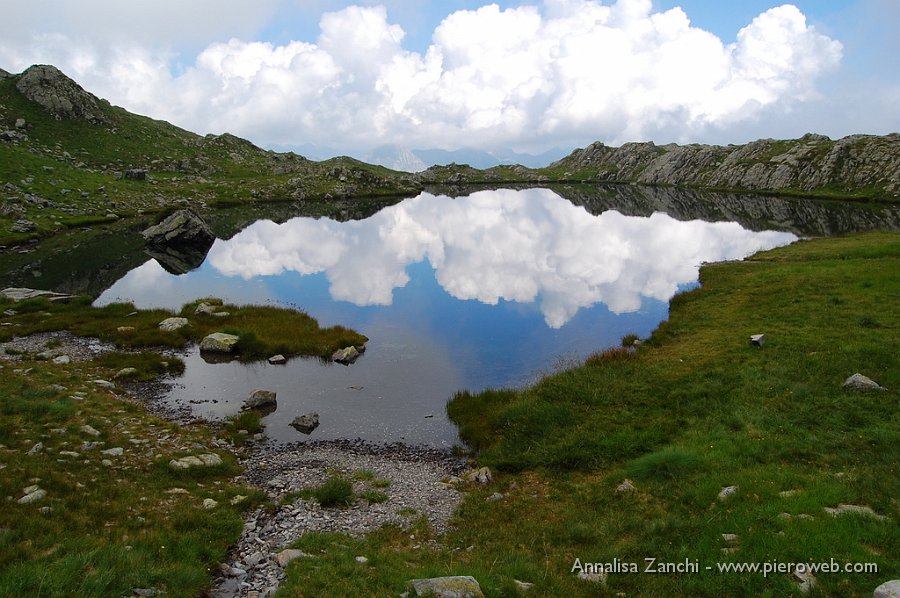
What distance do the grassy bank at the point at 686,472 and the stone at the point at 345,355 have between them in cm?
1012

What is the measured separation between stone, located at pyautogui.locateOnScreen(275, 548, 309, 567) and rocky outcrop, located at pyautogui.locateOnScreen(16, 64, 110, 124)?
165648mm

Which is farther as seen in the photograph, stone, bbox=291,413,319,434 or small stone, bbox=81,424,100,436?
stone, bbox=291,413,319,434

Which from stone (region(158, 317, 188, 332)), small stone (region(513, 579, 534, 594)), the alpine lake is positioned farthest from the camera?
stone (region(158, 317, 188, 332))

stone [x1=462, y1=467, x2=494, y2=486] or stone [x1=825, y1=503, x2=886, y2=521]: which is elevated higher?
stone [x1=825, y1=503, x2=886, y2=521]

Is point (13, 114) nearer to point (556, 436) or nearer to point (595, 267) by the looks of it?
point (595, 267)

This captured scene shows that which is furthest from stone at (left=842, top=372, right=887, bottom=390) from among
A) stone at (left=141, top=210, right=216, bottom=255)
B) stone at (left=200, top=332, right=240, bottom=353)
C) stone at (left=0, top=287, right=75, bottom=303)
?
stone at (left=141, top=210, right=216, bottom=255)

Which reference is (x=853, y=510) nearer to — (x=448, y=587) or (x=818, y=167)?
(x=448, y=587)

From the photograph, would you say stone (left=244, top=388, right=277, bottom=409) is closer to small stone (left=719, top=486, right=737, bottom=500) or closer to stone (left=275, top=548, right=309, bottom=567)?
stone (left=275, top=548, right=309, bottom=567)

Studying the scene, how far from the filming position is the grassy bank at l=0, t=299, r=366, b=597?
10.3 meters

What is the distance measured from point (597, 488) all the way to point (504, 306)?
99.2 feet

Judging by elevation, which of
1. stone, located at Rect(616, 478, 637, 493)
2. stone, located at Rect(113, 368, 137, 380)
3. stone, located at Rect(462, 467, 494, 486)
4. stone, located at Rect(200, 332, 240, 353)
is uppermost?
stone, located at Rect(200, 332, 240, 353)

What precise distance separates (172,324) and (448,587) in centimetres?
3554

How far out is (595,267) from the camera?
202 ft

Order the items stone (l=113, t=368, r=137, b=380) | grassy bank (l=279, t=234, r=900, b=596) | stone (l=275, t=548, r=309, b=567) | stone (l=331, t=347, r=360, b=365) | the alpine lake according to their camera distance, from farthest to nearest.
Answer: stone (l=331, t=347, r=360, b=365) < the alpine lake < stone (l=113, t=368, r=137, b=380) < stone (l=275, t=548, r=309, b=567) < grassy bank (l=279, t=234, r=900, b=596)
